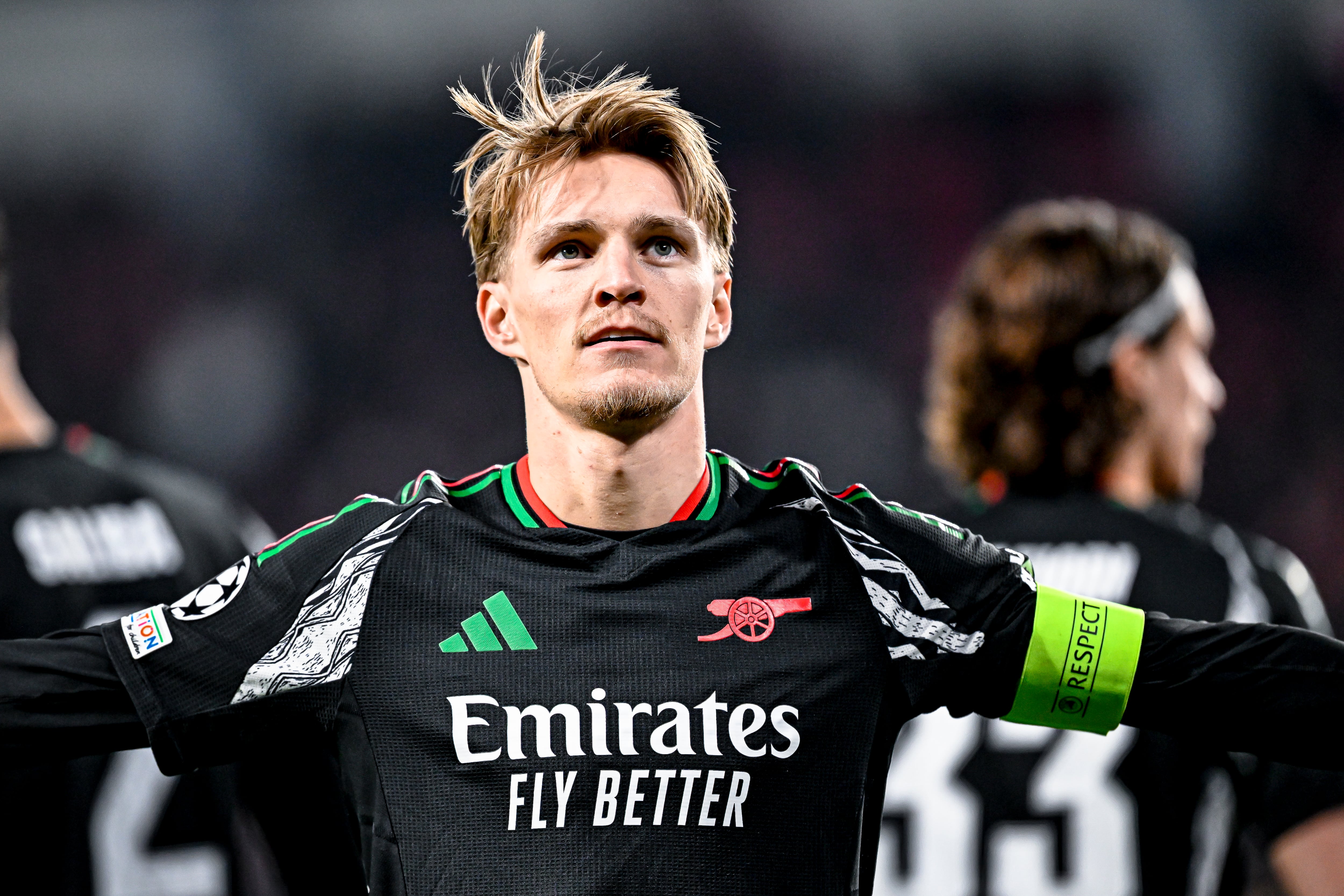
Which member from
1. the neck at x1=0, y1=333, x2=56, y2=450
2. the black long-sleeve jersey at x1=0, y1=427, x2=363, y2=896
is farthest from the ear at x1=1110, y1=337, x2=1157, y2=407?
the neck at x1=0, y1=333, x2=56, y2=450

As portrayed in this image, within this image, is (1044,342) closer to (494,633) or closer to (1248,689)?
(1248,689)

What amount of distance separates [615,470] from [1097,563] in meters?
1.55

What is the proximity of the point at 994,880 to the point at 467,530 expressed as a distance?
1828 mm

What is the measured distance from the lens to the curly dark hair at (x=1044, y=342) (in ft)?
12.0

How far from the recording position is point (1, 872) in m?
3.35

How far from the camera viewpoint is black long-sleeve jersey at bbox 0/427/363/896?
3377 millimetres

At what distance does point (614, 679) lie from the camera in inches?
83.6

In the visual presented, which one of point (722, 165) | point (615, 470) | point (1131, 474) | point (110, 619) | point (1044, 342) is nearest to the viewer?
point (615, 470)

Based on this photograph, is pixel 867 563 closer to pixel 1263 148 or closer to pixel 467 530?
pixel 467 530

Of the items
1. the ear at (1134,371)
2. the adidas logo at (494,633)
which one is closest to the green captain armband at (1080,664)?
the adidas logo at (494,633)

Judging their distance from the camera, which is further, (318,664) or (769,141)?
(769,141)

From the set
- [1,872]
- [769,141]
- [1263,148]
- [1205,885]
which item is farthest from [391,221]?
[1205,885]

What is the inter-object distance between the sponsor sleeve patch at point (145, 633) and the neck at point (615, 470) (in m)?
0.61

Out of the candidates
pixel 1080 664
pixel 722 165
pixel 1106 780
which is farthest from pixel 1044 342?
pixel 722 165
